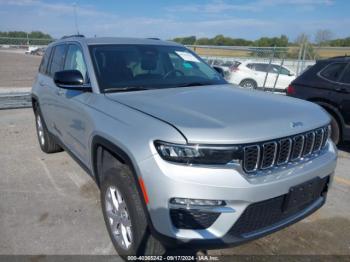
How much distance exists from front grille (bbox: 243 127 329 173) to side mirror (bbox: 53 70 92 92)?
69.8 inches

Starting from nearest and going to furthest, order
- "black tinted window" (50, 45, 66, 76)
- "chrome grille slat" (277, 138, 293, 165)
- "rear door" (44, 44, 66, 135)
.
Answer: "chrome grille slat" (277, 138, 293, 165)
"rear door" (44, 44, 66, 135)
"black tinted window" (50, 45, 66, 76)

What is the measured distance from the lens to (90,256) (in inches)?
115

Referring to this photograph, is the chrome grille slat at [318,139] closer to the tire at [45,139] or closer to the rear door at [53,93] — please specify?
the rear door at [53,93]

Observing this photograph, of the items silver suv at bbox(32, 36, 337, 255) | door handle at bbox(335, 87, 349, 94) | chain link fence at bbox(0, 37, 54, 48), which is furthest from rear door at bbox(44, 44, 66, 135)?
chain link fence at bbox(0, 37, 54, 48)

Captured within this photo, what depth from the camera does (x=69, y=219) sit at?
3512 mm

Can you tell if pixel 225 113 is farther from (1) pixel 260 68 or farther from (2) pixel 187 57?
(1) pixel 260 68

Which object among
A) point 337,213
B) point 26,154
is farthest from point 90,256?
point 26,154

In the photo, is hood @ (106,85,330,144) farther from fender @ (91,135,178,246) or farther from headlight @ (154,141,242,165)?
fender @ (91,135,178,246)

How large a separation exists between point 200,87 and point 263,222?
1.62m

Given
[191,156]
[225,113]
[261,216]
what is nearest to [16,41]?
[225,113]

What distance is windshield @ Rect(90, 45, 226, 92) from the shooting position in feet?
10.9

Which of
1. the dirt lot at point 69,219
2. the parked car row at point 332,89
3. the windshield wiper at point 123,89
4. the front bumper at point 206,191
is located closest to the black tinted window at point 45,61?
the dirt lot at point 69,219

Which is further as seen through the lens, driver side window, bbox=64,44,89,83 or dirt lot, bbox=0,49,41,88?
dirt lot, bbox=0,49,41,88

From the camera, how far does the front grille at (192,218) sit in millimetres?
2195
